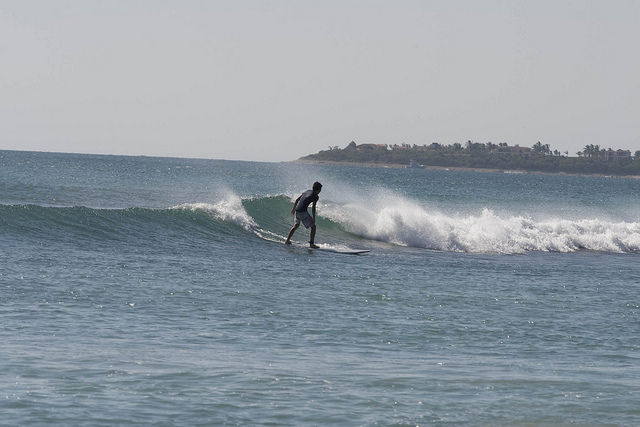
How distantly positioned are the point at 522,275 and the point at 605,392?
A: 32.3ft

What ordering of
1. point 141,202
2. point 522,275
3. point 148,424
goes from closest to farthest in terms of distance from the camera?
point 148,424, point 522,275, point 141,202

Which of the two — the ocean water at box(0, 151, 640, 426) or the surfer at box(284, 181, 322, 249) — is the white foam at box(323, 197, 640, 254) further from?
the surfer at box(284, 181, 322, 249)

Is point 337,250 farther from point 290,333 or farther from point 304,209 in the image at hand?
point 290,333

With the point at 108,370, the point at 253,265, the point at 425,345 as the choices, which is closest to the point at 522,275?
the point at 253,265

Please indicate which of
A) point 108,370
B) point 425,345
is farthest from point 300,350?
point 108,370

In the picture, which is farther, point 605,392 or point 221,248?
point 221,248

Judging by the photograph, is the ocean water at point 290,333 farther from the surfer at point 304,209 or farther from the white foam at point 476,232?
the white foam at point 476,232

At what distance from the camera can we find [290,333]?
33.2 ft

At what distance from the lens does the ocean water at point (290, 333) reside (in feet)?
23.9

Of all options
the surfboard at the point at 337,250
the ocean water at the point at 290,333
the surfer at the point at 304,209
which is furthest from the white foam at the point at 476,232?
the surfer at the point at 304,209

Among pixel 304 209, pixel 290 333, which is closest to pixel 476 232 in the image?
pixel 304 209

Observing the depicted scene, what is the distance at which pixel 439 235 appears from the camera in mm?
25094

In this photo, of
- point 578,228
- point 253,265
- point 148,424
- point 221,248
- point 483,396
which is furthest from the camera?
point 578,228

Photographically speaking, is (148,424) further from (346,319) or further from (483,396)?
(346,319)
